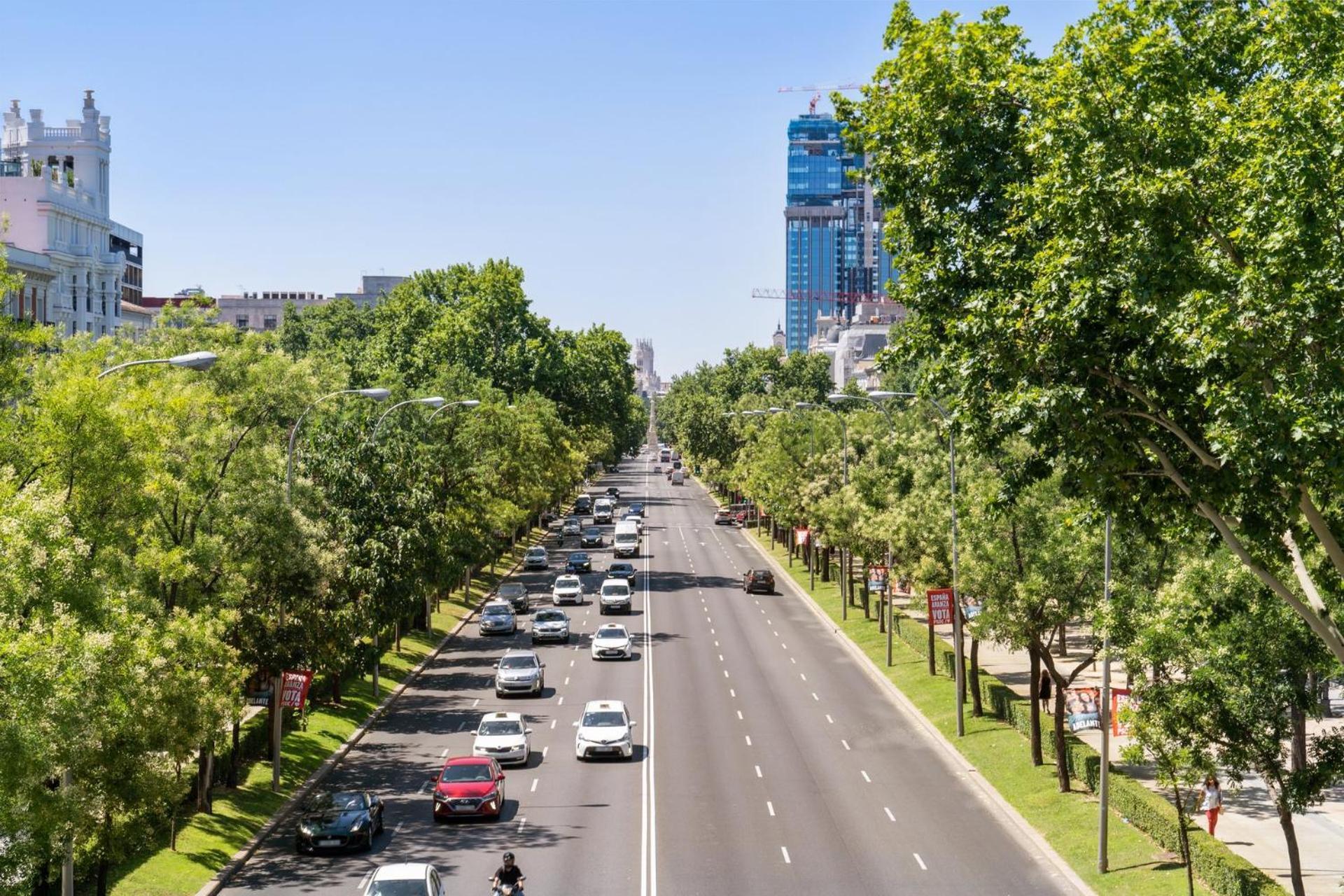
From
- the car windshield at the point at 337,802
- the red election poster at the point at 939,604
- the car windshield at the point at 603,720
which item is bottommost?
the car windshield at the point at 337,802

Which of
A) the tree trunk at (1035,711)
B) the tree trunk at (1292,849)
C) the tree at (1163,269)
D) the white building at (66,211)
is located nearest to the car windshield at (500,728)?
the tree trunk at (1035,711)

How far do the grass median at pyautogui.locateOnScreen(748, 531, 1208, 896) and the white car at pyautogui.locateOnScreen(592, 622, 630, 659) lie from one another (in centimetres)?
954

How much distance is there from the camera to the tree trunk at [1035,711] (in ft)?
117

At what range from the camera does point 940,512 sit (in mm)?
42875

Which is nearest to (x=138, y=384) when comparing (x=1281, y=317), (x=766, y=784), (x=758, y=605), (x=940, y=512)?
(x=766, y=784)

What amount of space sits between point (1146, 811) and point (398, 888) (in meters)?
16.0

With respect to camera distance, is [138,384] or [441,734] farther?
[441,734]

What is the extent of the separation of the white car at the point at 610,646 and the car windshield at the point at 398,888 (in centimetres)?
3208

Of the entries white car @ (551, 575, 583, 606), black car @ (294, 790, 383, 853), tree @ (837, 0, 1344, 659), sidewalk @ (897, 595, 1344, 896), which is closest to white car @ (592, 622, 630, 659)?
white car @ (551, 575, 583, 606)

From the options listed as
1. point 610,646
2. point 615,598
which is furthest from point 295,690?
point 615,598

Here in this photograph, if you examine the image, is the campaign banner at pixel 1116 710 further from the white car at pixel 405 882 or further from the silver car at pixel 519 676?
the silver car at pixel 519 676

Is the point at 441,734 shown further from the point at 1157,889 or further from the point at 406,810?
the point at 1157,889

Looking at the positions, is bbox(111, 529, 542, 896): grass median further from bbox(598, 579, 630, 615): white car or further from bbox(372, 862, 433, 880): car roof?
bbox(598, 579, 630, 615): white car

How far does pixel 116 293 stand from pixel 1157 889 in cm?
9634
